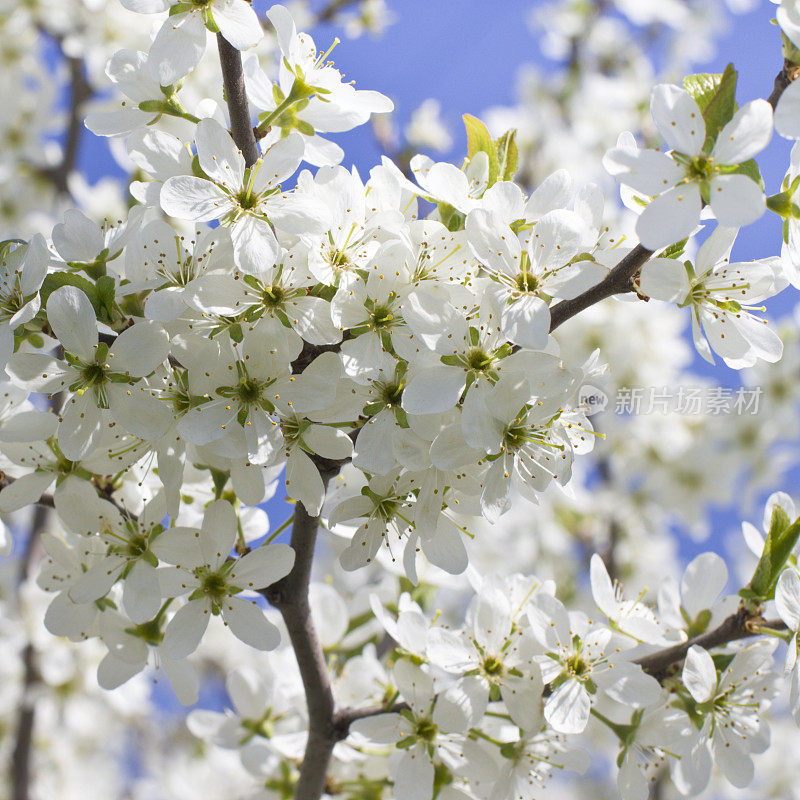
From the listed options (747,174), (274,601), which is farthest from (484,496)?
(747,174)

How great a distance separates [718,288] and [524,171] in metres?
3.78

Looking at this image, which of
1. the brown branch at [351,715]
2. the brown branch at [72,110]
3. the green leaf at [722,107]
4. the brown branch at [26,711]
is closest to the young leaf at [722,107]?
the green leaf at [722,107]

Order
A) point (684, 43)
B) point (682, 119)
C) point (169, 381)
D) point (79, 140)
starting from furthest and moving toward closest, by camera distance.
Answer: point (684, 43) → point (79, 140) → point (169, 381) → point (682, 119)

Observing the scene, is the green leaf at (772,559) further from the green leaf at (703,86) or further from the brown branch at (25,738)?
the brown branch at (25,738)

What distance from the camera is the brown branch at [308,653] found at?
1.62m

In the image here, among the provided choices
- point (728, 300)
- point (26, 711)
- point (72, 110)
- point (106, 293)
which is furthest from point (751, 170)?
point (72, 110)

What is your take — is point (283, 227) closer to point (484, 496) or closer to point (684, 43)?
point (484, 496)

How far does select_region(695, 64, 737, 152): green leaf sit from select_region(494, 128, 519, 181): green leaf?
1.32 ft

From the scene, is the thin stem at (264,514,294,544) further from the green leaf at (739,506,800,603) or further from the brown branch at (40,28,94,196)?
the brown branch at (40,28,94,196)

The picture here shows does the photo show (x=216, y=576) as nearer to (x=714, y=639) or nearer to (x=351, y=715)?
(x=351, y=715)

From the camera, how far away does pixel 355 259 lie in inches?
53.7

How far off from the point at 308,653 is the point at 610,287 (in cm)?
102

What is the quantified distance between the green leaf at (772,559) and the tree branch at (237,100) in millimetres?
1289

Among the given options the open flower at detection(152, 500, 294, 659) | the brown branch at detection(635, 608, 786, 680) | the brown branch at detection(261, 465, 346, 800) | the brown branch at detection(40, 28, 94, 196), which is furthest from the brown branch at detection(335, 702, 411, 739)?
the brown branch at detection(40, 28, 94, 196)
